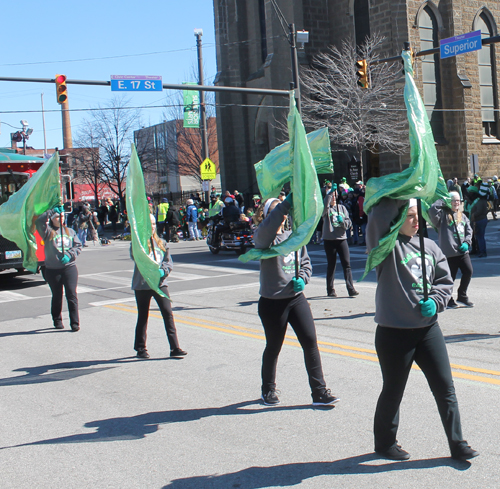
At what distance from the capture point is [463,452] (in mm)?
3912

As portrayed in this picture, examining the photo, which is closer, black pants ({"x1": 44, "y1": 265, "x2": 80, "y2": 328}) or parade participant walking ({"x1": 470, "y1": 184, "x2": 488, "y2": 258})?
black pants ({"x1": 44, "y1": 265, "x2": 80, "y2": 328})

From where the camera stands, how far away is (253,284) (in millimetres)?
13133

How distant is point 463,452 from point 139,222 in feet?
13.2

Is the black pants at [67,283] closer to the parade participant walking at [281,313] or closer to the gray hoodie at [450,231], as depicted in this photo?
the parade participant walking at [281,313]

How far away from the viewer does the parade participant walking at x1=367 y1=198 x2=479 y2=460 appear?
3.91m

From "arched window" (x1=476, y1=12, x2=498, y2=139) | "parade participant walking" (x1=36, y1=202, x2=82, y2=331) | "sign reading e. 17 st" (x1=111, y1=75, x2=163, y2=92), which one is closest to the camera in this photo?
"parade participant walking" (x1=36, y1=202, x2=82, y2=331)

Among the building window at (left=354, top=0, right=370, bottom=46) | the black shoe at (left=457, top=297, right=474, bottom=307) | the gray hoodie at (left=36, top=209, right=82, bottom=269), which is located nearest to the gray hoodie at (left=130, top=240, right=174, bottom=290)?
the gray hoodie at (left=36, top=209, right=82, bottom=269)

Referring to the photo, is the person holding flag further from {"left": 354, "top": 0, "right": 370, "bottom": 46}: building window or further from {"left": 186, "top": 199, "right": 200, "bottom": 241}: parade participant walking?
{"left": 354, "top": 0, "right": 370, "bottom": 46}: building window

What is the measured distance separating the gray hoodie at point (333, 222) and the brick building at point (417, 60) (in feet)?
64.8

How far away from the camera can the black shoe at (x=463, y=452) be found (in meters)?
3.91

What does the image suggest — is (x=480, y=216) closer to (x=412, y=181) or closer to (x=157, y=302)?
(x=157, y=302)

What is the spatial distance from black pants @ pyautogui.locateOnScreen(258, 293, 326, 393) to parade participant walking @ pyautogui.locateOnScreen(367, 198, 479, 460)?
3.81 feet

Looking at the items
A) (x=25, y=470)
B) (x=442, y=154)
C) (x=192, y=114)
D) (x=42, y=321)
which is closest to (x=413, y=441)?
(x=25, y=470)

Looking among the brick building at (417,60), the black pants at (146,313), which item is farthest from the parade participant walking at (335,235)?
the brick building at (417,60)
